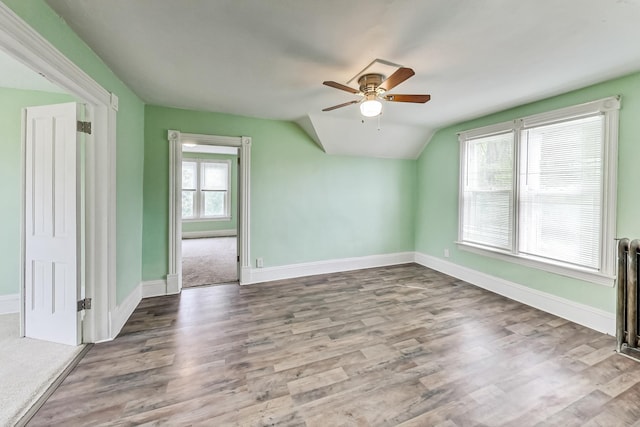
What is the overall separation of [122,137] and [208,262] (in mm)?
2973

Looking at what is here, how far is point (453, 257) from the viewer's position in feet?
13.7

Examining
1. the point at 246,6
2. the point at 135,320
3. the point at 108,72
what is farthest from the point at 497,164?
the point at 135,320

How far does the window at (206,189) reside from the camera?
766 cm

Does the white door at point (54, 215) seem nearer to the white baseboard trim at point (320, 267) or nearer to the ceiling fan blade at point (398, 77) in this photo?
the white baseboard trim at point (320, 267)

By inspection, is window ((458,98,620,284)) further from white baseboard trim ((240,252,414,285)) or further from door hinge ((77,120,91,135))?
door hinge ((77,120,91,135))

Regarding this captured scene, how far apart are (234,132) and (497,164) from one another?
3.70m

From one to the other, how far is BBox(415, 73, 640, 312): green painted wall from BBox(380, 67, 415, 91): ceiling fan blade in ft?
7.17

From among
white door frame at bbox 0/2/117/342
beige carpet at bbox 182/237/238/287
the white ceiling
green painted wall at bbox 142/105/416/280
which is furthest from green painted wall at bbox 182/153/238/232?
white door frame at bbox 0/2/117/342

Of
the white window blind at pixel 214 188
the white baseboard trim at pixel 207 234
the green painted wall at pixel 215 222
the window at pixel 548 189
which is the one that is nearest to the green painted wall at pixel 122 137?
the window at pixel 548 189

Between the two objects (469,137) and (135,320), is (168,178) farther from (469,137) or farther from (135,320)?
(469,137)

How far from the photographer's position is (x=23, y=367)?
1.88m

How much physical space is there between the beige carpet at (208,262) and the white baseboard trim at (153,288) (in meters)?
0.36

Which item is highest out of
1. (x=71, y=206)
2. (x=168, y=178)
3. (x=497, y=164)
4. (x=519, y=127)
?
(x=519, y=127)

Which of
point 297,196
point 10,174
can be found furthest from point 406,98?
point 10,174
